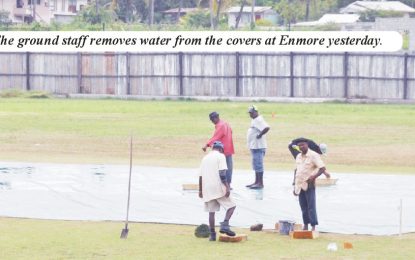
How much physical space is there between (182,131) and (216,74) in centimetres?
1511

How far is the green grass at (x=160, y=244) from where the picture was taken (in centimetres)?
1695

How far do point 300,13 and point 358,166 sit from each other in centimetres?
8072

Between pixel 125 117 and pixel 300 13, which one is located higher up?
pixel 300 13

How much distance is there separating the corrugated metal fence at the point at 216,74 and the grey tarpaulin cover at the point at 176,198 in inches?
960

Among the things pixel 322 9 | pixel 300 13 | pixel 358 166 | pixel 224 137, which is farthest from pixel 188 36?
pixel 322 9

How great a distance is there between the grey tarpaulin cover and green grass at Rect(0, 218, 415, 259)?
3.70 feet

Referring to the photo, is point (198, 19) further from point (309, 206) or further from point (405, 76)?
point (309, 206)

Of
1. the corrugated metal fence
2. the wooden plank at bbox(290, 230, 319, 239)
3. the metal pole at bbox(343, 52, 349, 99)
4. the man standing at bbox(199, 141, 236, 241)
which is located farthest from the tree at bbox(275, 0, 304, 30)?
the man standing at bbox(199, 141, 236, 241)

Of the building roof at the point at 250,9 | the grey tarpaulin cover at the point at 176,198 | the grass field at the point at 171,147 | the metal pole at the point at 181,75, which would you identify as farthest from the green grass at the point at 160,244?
the building roof at the point at 250,9

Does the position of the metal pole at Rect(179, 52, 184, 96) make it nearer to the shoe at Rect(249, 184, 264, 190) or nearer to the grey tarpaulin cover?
the grey tarpaulin cover

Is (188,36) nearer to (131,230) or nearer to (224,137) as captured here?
(224,137)

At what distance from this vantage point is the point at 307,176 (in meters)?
19.1

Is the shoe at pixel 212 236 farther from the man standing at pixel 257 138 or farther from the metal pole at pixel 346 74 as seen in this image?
the metal pole at pixel 346 74

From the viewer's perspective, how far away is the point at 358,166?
31938 mm
